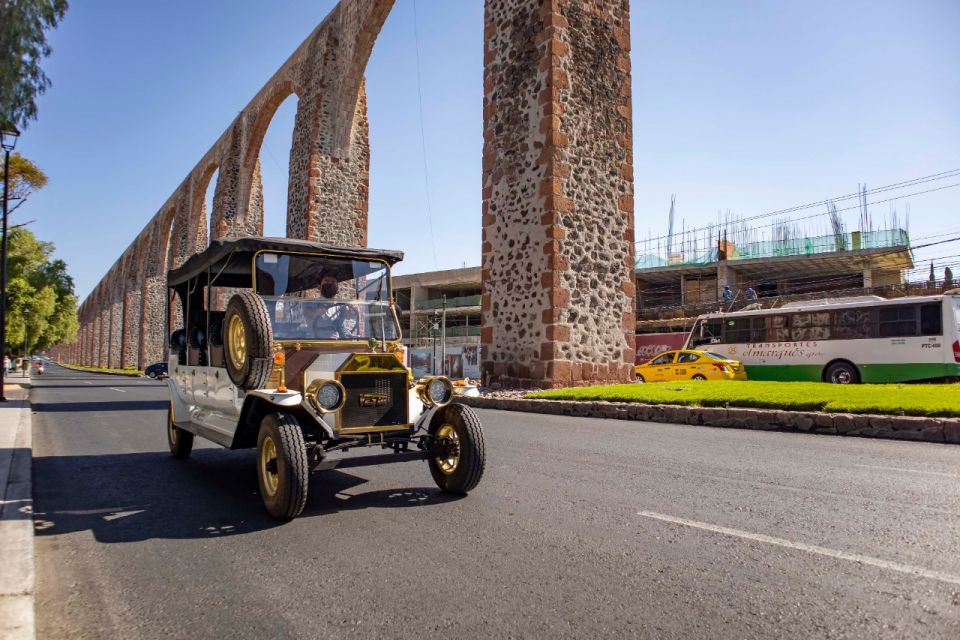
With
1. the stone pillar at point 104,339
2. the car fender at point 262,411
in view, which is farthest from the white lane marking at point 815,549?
the stone pillar at point 104,339

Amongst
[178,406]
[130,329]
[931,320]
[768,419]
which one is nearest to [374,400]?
[178,406]

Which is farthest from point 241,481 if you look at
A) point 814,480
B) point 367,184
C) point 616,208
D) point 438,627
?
point 367,184

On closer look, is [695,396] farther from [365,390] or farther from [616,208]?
[365,390]

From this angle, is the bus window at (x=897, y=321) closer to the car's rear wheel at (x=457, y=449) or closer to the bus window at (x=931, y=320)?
the bus window at (x=931, y=320)

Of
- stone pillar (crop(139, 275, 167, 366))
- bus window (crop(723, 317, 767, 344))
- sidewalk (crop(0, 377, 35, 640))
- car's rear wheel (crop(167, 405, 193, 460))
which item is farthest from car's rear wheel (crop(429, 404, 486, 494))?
stone pillar (crop(139, 275, 167, 366))

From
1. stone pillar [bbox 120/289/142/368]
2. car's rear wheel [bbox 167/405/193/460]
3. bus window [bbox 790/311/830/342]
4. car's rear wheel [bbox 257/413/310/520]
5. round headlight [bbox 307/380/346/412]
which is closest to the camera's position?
car's rear wheel [bbox 257/413/310/520]

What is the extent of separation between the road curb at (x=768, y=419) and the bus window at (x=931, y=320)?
40.9 feet

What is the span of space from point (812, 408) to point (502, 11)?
12.4 m

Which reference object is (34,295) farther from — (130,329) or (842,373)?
(842,373)

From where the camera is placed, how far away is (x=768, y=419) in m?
9.29

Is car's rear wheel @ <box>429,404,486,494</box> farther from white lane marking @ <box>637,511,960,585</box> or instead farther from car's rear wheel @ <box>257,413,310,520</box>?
white lane marking @ <box>637,511,960,585</box>

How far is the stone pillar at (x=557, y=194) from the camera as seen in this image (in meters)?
14.5

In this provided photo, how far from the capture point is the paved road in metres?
2.71

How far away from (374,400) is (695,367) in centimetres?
1829
